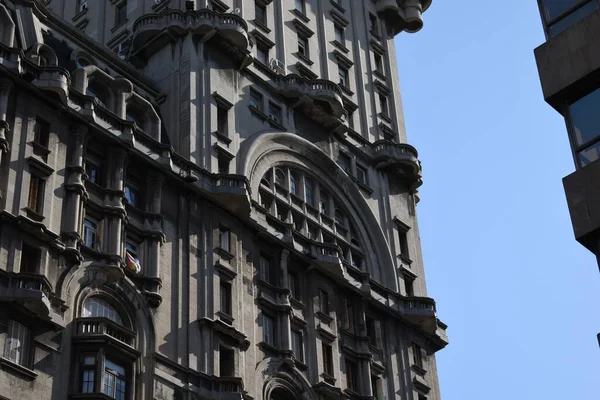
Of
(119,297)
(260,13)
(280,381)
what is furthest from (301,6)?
(119,297)

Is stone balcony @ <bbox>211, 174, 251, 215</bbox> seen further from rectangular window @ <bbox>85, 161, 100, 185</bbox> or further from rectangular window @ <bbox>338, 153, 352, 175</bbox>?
rectangular window @ <bbox>338, 153, 352, 175</bbox>

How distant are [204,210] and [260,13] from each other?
20.8 metres

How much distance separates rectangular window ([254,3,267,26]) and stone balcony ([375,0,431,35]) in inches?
591

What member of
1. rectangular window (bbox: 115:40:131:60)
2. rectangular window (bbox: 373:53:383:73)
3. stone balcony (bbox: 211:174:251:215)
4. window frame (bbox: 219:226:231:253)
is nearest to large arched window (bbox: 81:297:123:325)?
window frame (bbox: 219:226:231:253)

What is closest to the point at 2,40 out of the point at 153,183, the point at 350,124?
the point at 153,183

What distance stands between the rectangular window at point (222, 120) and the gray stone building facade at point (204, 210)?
290 millimetres

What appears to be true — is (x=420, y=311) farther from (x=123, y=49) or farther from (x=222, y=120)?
(x=123, y=49)

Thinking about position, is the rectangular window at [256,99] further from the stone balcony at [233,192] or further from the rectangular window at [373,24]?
the rectangular window at [373,24]

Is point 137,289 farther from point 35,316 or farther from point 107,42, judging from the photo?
point 107,42

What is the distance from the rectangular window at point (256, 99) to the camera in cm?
7012

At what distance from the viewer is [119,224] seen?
55.4m

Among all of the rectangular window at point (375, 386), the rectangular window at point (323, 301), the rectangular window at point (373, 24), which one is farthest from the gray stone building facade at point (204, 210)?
the rectangular window at point (373, 24)

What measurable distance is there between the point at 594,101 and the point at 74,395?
25327mm

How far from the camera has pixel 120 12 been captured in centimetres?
7638
